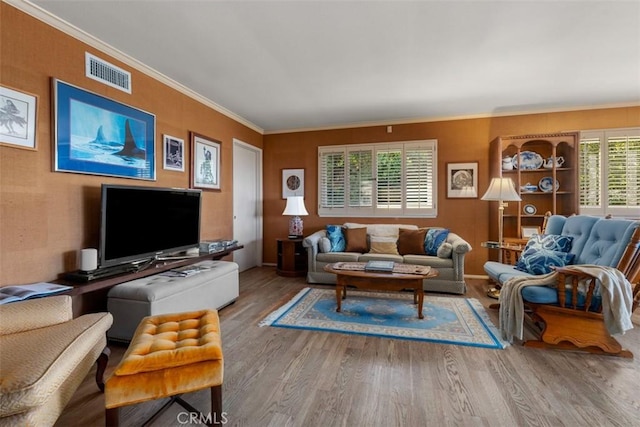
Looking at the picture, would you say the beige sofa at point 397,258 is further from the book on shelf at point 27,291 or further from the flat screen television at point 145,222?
the book on shelf at point 27,291

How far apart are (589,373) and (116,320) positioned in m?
3.59

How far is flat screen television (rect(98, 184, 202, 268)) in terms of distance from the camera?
237 cm

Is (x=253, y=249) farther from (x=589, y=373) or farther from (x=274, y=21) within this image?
(x=589, y=373)

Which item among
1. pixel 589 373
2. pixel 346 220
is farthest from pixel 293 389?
pixel 346 220

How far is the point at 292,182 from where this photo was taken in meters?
5.38

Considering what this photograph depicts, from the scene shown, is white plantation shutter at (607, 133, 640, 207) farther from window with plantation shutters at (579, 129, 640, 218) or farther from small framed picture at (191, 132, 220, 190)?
small framed picture at (191, 132, 220, 190)

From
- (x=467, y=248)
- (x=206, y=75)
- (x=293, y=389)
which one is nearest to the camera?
(x=293, y=389)

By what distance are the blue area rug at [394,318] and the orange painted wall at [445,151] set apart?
1575 millimetres

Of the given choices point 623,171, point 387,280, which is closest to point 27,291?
point 387,280

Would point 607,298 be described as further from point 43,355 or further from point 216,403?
point 43,355

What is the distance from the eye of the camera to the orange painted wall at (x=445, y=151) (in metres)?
4.24

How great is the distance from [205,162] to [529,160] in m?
4.75

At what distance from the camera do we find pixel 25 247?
2.04 meters

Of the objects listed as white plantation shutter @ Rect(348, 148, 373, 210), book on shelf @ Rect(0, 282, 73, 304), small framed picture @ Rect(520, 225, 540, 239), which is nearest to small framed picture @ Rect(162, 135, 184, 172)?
book on shelf @ Rect(0, 282, 73, 304)
